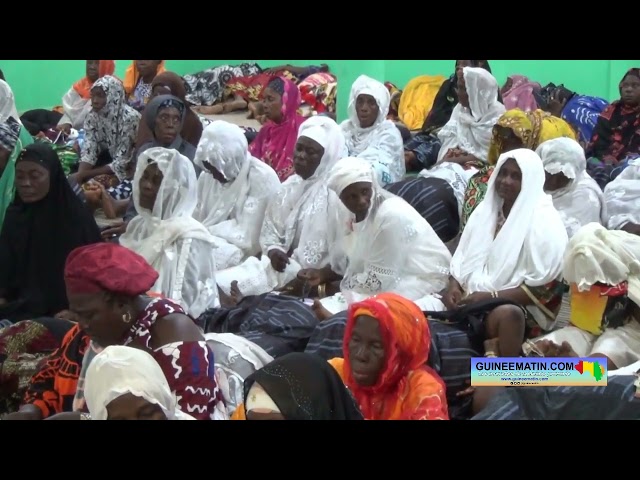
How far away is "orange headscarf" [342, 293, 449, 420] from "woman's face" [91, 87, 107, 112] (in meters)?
3.77

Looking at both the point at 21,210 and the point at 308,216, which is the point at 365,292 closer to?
the point at 308,216

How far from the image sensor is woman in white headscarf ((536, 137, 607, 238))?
16.1 feet

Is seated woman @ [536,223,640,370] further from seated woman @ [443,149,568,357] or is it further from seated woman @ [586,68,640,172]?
seated woman @ [586,68,640,172]

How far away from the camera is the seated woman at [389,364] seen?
3.14 metres

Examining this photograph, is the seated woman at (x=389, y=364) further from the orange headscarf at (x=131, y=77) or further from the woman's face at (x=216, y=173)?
the orange headscarf at (x=131, y=77)

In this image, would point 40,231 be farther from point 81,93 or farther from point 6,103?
point 81,93

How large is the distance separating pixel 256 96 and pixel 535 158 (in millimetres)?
4148

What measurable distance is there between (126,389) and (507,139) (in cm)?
297

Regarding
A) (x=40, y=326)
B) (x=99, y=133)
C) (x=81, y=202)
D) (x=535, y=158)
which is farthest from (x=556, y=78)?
(x=40, y=326)

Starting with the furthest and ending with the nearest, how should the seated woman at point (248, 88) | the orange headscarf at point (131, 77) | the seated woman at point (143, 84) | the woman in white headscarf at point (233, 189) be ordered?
the seated woman at point (248, 88) → the orange headscarf at point (131, 77) → the seated woman at point (143, 84) → the woman in white headscarf at point (233, 189)

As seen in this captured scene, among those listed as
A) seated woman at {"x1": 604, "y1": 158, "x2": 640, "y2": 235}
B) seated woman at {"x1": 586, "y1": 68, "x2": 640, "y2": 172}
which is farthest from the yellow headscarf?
seated woman at {"x1": 586, "y1": 68, "x2": 640, "y2": 172}

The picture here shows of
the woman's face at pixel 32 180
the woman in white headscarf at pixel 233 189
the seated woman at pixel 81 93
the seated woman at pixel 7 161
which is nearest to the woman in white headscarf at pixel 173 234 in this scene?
the woman's face at pixel 32 180

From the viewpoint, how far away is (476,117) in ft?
20.4

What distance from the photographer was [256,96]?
8.33m
